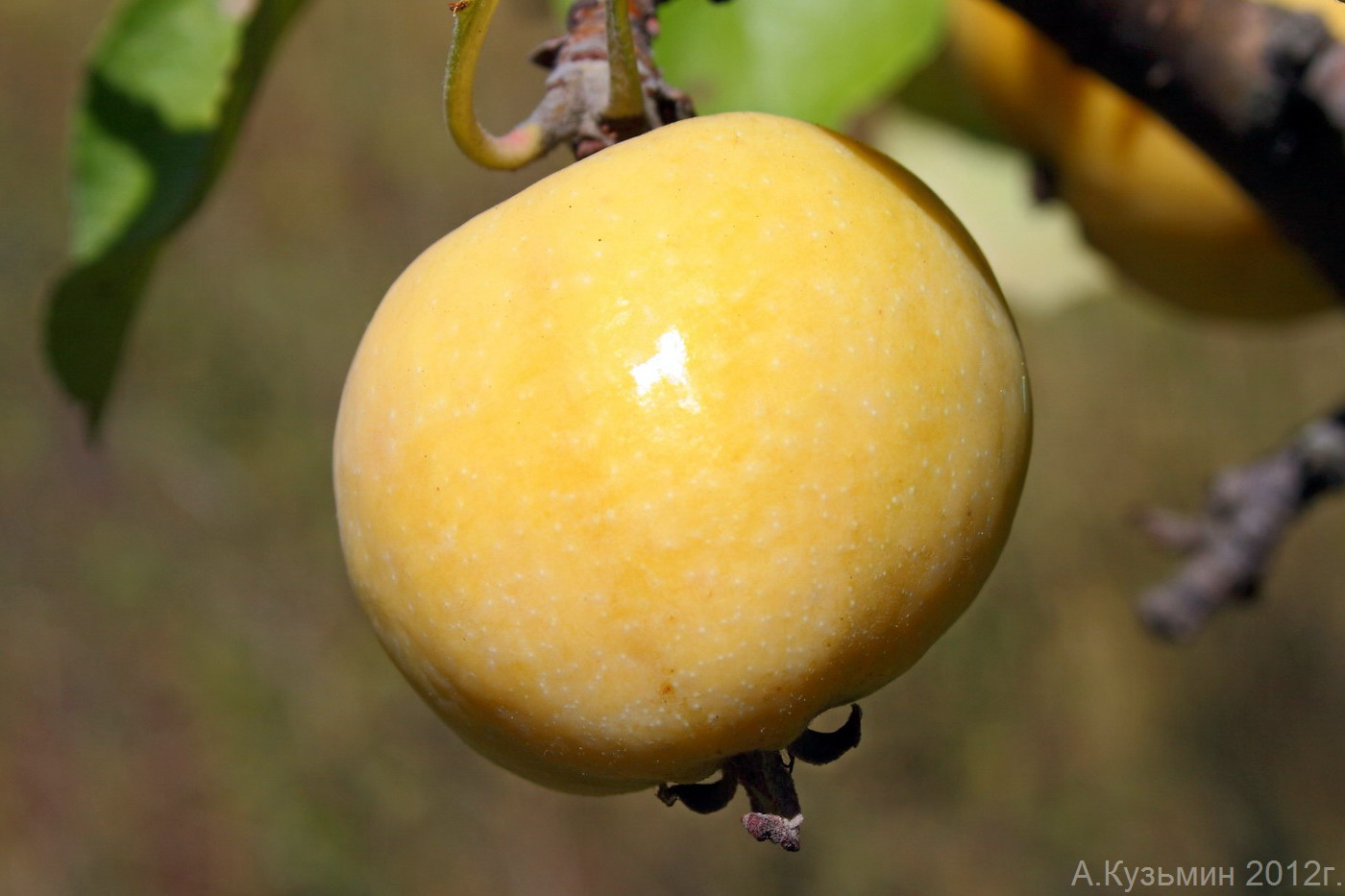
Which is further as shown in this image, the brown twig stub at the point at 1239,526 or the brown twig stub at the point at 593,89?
the brown twig stub at the point at 1239,526

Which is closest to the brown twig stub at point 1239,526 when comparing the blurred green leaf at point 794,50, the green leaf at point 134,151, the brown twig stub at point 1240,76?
the brown twig stub at point 1240,76

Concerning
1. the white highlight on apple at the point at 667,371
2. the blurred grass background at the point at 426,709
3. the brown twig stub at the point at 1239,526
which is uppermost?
the white highlight on apple at the point at 667,371

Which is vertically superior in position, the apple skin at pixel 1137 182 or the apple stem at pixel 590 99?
the apple stem at pixel 590 99

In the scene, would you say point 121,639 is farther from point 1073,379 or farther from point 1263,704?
point 1263,704

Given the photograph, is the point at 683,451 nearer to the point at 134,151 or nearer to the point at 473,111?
the point at 473,111

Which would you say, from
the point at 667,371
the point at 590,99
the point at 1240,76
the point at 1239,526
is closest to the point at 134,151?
the point at 590,99

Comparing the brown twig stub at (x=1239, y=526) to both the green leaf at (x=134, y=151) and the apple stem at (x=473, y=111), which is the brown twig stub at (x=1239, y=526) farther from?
the green leaf at (x=134, y=151)

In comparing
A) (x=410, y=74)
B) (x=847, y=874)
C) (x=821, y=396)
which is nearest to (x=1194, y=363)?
(x=847, y=874)
